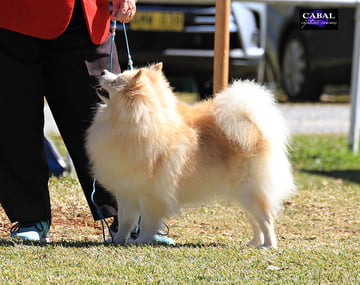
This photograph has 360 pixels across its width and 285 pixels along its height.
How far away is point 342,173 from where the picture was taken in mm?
7594

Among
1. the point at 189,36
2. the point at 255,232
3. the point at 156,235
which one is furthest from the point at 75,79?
the point at 189,36

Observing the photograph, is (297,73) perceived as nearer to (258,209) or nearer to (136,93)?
(258,209)

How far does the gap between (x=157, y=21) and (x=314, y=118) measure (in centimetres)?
312

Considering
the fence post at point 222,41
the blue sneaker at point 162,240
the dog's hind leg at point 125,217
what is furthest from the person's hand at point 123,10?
the blue sneaker at point 162,240

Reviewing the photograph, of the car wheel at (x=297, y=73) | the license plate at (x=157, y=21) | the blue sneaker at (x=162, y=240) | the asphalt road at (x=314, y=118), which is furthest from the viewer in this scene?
the car wheel at (x=297, y=73)

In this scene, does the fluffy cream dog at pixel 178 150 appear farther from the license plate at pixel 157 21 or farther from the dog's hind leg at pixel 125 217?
the license plate at pixel 157 21

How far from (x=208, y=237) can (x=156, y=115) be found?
3.64ft

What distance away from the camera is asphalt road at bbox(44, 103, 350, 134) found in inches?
390

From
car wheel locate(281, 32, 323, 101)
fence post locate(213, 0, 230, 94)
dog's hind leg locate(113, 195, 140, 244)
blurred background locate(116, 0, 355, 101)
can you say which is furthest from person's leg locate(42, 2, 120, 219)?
car wheel locate(281, 32, 323, 101)

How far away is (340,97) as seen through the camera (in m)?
14.9

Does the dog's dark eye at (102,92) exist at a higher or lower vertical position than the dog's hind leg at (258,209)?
higher

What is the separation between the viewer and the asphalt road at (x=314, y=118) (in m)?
9.91

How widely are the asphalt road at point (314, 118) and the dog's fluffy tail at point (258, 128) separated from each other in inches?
214

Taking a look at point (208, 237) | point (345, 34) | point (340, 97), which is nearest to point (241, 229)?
point (208, 237)
